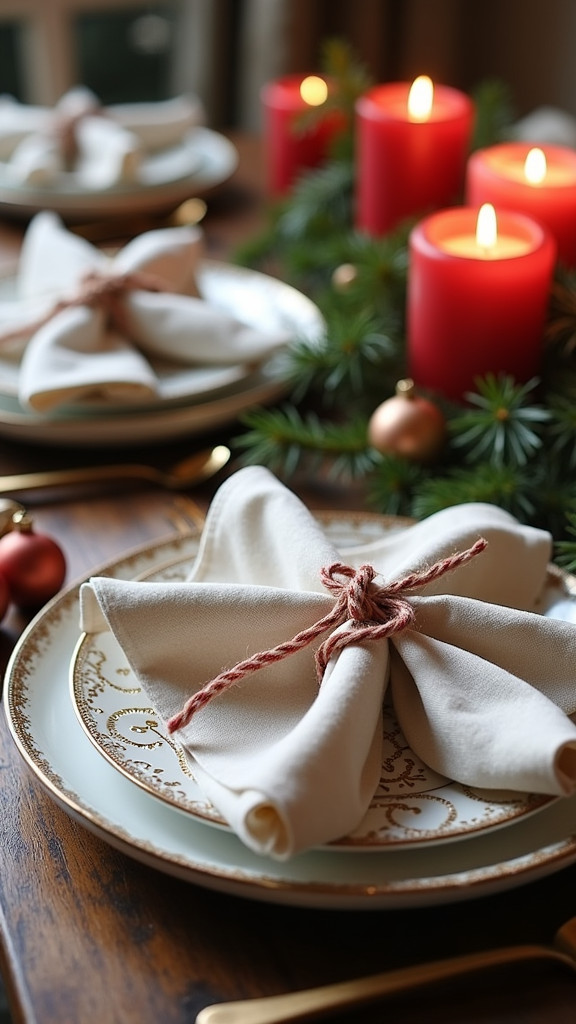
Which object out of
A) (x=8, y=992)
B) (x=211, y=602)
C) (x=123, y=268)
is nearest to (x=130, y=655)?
(x=211, y=602)

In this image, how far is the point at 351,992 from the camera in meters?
0.42

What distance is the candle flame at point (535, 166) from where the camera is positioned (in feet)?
2.86

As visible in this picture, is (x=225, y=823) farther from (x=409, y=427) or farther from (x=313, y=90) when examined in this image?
(x=313, y=90)

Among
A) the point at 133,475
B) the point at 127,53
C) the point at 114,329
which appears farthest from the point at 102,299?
the point at 127,53

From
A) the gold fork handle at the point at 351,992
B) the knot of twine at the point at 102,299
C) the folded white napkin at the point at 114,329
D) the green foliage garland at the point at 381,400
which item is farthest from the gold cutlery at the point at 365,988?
the knot of twine at the point at 102,299

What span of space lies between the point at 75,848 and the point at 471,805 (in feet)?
0.59

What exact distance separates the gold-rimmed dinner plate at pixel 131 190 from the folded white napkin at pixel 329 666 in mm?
695

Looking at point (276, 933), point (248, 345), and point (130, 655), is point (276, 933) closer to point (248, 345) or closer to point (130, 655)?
point (130, 655)

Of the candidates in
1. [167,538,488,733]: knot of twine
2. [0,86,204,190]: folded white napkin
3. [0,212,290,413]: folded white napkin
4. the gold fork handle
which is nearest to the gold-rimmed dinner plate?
[0,86,204,190]: folded white napkin

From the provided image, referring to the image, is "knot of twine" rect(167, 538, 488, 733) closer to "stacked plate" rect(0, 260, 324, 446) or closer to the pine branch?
the pine branch

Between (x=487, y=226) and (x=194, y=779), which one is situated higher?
(x=487, y=226)

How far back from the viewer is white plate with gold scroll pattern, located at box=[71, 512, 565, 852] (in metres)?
0.45

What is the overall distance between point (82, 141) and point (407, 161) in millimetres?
437

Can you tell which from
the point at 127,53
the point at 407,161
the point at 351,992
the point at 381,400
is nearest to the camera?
the point at 351,992
